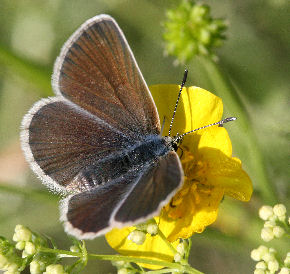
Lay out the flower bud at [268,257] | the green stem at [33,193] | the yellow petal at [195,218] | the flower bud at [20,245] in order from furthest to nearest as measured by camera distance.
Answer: the green stem at [33,193]
the yellow petal at [195,218]
the flower bud at [268,257]
the flower bud at [20,245]

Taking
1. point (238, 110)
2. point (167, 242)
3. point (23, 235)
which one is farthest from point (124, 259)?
point (238, 110)

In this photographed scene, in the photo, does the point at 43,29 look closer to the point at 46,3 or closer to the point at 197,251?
the point at 46,3

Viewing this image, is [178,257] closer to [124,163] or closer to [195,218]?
[195,218]

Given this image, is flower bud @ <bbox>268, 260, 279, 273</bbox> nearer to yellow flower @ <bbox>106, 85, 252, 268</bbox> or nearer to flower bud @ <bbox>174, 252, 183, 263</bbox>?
yellow flower @ <bbox>106, 85, 252, 268</bbox>

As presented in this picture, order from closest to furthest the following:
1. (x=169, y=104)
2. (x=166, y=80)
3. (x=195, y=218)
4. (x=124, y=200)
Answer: (x=124, y=200) → (x=195, y=218) → (x=169, y=104) → (x=166, y=80)

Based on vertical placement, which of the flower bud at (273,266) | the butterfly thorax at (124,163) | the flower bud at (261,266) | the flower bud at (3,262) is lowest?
the flower bud at (261,266)

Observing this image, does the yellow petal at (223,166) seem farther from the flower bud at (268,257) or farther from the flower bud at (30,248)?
the flower bud at (30,248)

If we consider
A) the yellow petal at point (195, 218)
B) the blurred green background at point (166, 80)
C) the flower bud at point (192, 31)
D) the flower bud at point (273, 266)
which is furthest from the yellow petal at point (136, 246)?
the flower bud at point (192, 31)
